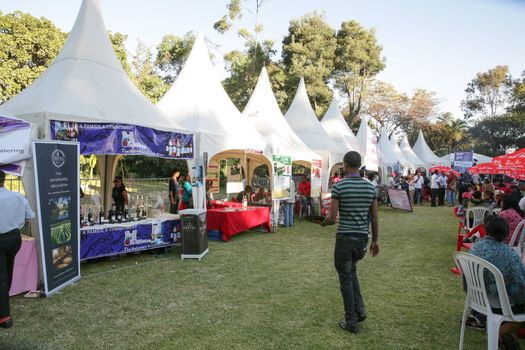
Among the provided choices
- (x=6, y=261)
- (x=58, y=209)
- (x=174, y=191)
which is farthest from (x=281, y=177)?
(x=6, y=261)

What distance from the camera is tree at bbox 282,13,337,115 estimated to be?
29.2 meters

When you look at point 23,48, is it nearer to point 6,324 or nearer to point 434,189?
point 6,324

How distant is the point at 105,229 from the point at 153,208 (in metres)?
1.30

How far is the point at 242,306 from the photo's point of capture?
4590 millimetres

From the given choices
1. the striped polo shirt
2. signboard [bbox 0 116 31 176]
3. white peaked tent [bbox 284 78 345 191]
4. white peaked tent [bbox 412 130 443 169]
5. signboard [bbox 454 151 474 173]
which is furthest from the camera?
white peaked tent [bbox 412 130 443 169]

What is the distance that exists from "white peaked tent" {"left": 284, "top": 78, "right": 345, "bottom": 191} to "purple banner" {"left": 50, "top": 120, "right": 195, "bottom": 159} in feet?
26.4

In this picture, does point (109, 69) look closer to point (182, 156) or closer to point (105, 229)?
point (182, 156)

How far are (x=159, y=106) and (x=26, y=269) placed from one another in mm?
6186

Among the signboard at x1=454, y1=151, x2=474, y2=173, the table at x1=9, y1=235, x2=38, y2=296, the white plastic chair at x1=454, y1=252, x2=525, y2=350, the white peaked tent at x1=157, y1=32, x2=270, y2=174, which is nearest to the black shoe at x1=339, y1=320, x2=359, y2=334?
the white plastic chair at x1=454, y1=252, x2=525, y2=350

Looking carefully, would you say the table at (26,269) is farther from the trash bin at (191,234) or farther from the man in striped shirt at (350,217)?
the man in striped shirt at (350,217)

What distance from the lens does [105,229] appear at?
6320 mm

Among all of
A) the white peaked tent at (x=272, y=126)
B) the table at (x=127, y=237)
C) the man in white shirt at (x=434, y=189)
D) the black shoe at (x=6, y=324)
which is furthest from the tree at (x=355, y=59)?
the black shoe at (x=6, y=324)

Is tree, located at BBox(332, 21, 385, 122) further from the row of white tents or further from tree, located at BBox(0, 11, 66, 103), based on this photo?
tree, located at BBox(0, 11, 66, 103)

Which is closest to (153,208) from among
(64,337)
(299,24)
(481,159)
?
(64,337)
